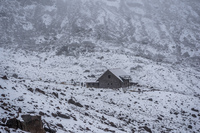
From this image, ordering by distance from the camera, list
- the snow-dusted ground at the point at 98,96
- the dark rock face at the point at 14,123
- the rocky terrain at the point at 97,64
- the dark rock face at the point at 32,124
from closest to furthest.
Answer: the dark rock face at the point at 14,123
the dark rock face at the point at 32,124
the snow-dusted ground at the point at 98,96
the rocky terrain at the point at 97,64

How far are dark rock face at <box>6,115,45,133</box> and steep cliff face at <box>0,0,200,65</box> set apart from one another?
207ft

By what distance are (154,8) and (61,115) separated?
122 m

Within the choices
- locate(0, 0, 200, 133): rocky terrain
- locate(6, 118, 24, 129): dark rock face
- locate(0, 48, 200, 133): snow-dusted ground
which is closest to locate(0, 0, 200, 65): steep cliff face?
locate(0, 0, 200, 133): rocky terrain

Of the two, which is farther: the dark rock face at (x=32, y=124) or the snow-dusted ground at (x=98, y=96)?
the snow-dusted ground at (x=98, y=96)

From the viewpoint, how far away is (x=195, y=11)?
119 metres

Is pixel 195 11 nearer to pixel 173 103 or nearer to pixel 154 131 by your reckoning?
pixel 173 103

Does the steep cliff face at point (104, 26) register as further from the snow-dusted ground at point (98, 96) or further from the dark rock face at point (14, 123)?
the dark rock face at point (14, 123)

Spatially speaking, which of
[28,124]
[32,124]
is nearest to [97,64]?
[32,124]

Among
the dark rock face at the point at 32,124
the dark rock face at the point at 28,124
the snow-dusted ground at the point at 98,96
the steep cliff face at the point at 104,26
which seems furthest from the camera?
the steep cliff face at the point at 104,26

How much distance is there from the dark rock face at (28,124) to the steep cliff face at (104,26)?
62985 mm

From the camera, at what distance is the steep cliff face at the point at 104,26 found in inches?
3152

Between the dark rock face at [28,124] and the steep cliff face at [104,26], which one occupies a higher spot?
the steep cliff face at [104,26]

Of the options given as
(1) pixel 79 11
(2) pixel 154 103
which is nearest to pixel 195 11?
(1) pixel 79 11

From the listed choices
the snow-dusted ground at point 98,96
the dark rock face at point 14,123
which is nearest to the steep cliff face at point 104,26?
the snow-dusted ground at point 98,96
